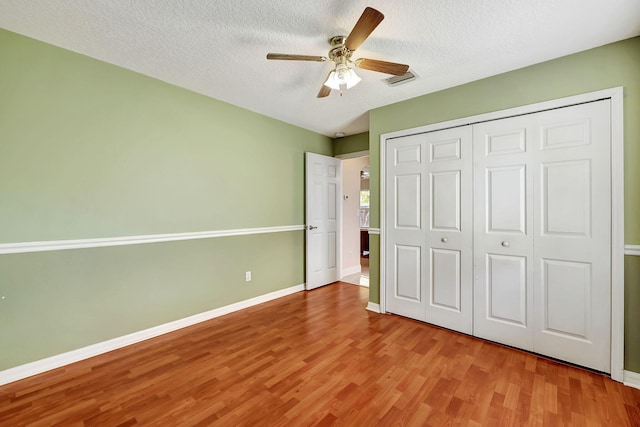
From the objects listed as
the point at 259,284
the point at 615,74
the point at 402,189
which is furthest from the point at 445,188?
the point at 259,284

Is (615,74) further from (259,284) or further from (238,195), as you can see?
(259,284)

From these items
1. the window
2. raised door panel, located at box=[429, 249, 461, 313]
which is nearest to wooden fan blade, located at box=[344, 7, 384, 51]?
raised door panel, located at box=[429, 249, 461, 313]

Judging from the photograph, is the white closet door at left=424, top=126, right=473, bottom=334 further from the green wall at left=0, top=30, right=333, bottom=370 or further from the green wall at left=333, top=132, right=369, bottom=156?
the green wall at left=0, top=30, right=333, bottom=370

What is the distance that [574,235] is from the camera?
2.09 m

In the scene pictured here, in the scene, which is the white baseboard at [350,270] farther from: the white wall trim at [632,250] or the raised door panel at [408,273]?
the white wall trim at [632,250]

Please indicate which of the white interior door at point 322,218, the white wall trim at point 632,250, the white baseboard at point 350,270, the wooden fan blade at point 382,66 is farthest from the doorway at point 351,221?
the white wall trim at point 632,250

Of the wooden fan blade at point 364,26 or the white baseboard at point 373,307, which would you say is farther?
the white baseboard at point 373,307

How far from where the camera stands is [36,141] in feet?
6.56

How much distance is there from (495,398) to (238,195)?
3046 millimetres

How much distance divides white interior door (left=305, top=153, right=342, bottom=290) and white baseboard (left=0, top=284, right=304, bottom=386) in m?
1.15

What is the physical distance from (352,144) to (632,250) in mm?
3375

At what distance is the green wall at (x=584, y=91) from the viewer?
74.2 inches

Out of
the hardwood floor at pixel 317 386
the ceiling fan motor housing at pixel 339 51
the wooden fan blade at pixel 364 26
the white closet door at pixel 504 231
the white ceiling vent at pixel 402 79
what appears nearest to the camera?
the wooden fan blade at pixel 364 26

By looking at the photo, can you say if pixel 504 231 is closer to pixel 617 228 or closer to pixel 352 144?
pixel 617 228
